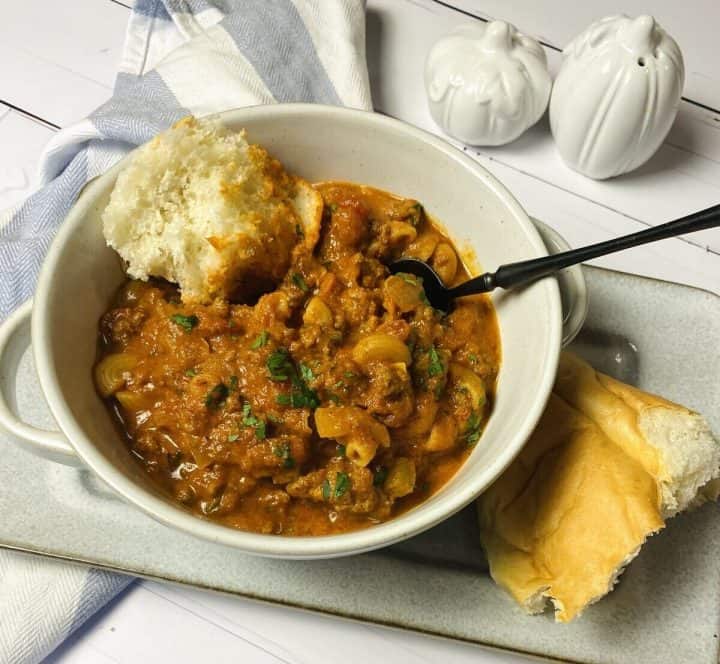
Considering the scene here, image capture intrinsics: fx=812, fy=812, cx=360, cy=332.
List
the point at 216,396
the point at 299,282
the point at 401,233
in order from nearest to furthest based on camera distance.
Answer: the point at 216,396, the point at 299,282, the point at 401,233

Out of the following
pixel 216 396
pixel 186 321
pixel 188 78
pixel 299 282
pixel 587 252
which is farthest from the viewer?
pixel 188 78

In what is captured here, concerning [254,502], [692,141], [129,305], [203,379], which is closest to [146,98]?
[129,305]

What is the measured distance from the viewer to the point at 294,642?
258 cm

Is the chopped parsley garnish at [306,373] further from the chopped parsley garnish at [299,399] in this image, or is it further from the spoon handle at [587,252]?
the spoon handle at [587,252]

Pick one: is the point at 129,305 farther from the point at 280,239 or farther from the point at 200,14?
the point at 200,14

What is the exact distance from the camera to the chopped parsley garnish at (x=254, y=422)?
2.17 meters

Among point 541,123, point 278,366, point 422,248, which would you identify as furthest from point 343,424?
point 541,123

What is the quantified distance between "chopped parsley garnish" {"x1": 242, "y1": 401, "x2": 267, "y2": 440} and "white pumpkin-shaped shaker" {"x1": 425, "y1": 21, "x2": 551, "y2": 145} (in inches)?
65.1

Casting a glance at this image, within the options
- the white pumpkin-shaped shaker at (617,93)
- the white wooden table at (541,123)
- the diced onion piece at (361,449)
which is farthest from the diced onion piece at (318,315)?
the white pumpkin-shaped shaker at (617,93)

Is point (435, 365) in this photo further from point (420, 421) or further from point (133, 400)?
point (133, 400)

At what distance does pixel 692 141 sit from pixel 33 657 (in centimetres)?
322

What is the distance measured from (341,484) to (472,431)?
43cm

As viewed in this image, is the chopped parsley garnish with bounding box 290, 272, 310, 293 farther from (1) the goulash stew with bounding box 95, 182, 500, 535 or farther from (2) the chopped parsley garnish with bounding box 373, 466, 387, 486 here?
(2) the chopped parsley garnish with bounding box 373, 466, 387, 486

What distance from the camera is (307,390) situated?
2246mm
